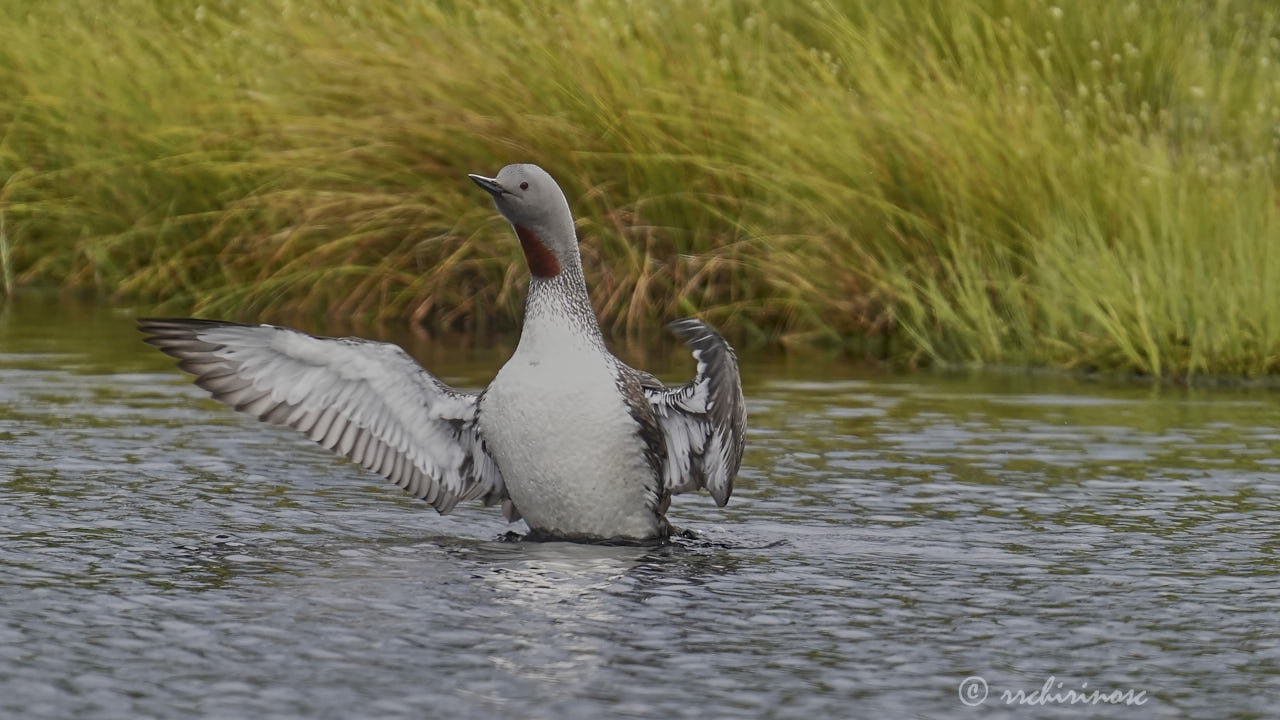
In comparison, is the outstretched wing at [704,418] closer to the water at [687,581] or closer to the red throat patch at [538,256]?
the water at [687,581]

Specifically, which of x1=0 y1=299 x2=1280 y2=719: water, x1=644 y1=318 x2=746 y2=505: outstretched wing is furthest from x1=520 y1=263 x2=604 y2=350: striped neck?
x1=0 y1=299 x2=1280 y2=719: water

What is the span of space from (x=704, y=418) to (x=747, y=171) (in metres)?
5.63

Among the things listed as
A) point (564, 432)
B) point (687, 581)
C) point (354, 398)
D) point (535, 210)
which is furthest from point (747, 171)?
point (687, 581)

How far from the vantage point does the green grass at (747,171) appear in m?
12.1

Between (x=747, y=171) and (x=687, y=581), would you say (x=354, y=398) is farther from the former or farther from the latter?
(x=747, y=171)

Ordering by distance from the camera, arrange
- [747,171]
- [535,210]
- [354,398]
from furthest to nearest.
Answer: [747,171], [354,398], [535,210]

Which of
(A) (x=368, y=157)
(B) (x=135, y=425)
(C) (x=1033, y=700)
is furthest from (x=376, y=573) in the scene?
(A) (x=368, y=157)

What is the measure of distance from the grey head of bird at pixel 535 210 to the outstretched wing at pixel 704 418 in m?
0.53

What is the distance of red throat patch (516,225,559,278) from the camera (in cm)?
717

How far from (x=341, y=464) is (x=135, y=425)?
4.10ft

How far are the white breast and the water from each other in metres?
0.16

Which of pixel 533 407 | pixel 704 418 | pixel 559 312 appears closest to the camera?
pixel 533 407

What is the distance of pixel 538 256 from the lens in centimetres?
723

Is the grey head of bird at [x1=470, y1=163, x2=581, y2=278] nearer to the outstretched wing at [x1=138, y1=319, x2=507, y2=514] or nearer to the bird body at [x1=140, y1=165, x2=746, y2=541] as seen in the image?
the bird body at [x1=140, y1=165, x2=746, y2=541]
